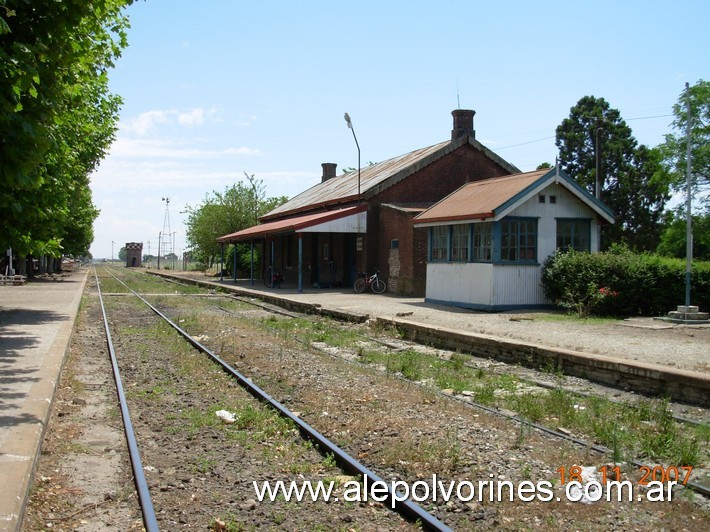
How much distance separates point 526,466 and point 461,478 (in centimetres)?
60

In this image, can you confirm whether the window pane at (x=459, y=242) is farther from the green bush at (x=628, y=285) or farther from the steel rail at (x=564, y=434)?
the steel rail at (x=564, y=434)

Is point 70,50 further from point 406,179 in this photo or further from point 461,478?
point 406,179

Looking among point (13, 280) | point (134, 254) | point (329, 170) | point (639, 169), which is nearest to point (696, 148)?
point (639, 169)

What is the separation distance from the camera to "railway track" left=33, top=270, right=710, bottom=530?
4.73 m

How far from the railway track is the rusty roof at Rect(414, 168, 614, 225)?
7263mm

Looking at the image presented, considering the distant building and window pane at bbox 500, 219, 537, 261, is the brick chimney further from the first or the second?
the distant building

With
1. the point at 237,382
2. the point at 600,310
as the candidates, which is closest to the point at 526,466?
the point at 237,382

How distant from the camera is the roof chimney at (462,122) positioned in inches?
1182

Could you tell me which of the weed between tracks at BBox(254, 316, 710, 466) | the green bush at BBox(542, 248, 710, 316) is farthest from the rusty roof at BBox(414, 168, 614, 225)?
the weed between tracks at BBox(254, 316, 710, 466)

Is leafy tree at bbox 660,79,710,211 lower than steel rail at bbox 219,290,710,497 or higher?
higher

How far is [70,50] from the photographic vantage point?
7637mm

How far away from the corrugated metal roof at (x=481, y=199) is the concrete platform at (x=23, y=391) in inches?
409

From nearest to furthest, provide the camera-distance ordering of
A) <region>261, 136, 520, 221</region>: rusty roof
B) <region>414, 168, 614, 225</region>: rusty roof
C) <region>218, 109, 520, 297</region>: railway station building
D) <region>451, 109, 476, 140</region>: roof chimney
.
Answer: <region>414, 168, 614, 225</region>: rusty roof < <region>218, 109, 520, 297</region>: railway station building < <region>261, 136, 520, 221</region>: rusty roof < <region>451, 109, 476, 140</region>: roof chimney

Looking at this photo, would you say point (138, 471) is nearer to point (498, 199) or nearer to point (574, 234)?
point (498, 199)
